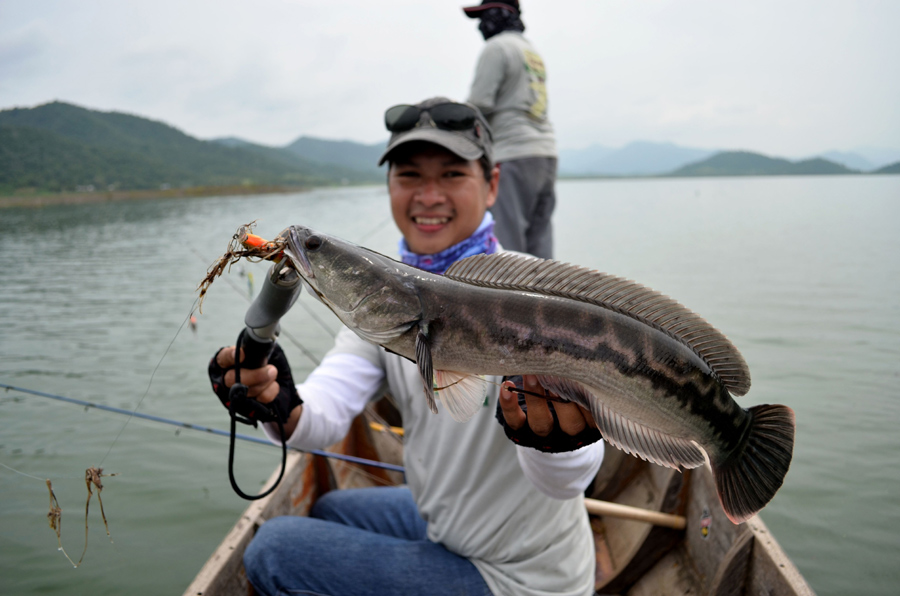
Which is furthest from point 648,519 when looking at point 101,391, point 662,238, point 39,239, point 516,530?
point 39,239

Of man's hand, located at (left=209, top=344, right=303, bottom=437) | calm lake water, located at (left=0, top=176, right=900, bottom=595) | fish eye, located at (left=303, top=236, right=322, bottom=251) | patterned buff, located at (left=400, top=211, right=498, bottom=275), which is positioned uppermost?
fish eye, located at (left=303, top=236, right=322, bottom=251)

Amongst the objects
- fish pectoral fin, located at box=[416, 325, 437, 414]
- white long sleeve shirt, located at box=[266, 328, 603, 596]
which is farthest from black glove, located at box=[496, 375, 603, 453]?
fish pectoral fin, located at box=[416, 325, 437, 414]

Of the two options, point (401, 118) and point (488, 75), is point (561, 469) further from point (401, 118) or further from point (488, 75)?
point (488, 75)

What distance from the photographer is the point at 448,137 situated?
2865 millimetres

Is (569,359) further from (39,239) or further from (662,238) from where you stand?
(39,239)

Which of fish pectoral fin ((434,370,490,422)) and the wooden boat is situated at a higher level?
fish pectoral fin ((434,370,490,422))

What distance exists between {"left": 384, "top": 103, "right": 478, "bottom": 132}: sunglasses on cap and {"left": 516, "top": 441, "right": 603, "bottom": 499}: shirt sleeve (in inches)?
74.3

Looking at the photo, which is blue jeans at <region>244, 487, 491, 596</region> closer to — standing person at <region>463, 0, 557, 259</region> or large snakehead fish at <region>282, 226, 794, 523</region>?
large snakehead fish at <region>282, 226, 794, 523</region>

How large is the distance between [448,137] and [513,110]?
12.5 ft

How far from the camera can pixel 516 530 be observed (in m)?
2.54

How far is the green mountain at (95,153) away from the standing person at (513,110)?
505 cm

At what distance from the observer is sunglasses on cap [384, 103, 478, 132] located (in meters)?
2.99

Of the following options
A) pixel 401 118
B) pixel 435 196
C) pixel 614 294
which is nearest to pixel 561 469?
pixel 614 294

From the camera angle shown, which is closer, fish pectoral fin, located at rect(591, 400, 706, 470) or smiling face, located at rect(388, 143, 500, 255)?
fish pectoral fin, located at rect(591, 400, 706, 470)
